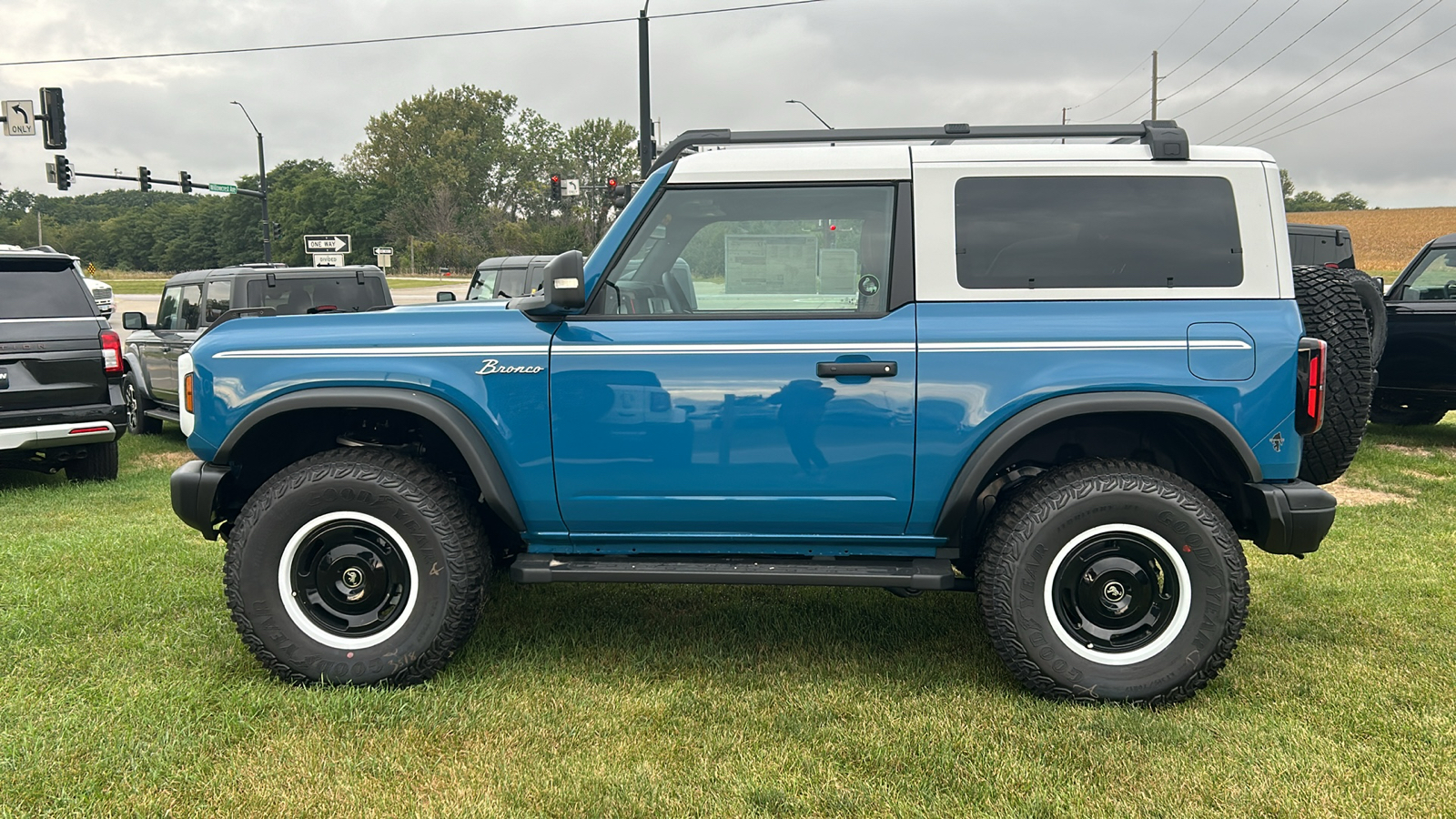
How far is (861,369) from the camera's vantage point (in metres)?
3.39

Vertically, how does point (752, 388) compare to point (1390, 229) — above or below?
below

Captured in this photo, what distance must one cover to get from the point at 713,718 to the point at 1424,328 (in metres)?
8.48

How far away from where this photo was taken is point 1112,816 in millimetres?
2775

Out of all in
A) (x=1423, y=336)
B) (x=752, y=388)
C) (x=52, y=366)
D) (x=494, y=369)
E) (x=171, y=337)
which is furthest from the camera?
(x=171, y=337)

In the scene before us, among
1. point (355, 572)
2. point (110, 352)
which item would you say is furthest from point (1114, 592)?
point (110, 352)

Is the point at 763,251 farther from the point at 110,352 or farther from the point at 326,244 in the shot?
the point at 326,244

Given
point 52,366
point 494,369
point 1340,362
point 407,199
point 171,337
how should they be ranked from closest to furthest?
point 494,369 < point 1340,362 < point 52,366 < point 171,337 < point 407,199

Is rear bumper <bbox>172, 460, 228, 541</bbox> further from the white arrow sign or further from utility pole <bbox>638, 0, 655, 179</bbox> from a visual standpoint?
the white arrow sign

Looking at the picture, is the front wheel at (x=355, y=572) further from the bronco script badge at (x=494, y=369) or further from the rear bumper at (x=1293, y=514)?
the rear bumper at (x=1293, y=514)

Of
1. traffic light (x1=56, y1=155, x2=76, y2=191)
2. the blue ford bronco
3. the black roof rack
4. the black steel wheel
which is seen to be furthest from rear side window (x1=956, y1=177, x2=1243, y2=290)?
traffic light (x1=56, y1=155, x2=76, y2=191)

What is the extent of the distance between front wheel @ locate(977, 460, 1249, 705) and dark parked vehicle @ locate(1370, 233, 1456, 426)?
6.93 metres

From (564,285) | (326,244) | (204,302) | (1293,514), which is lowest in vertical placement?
(1293,514)

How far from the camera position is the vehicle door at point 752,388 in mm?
3416

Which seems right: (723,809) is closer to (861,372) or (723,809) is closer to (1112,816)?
(1112,816)
